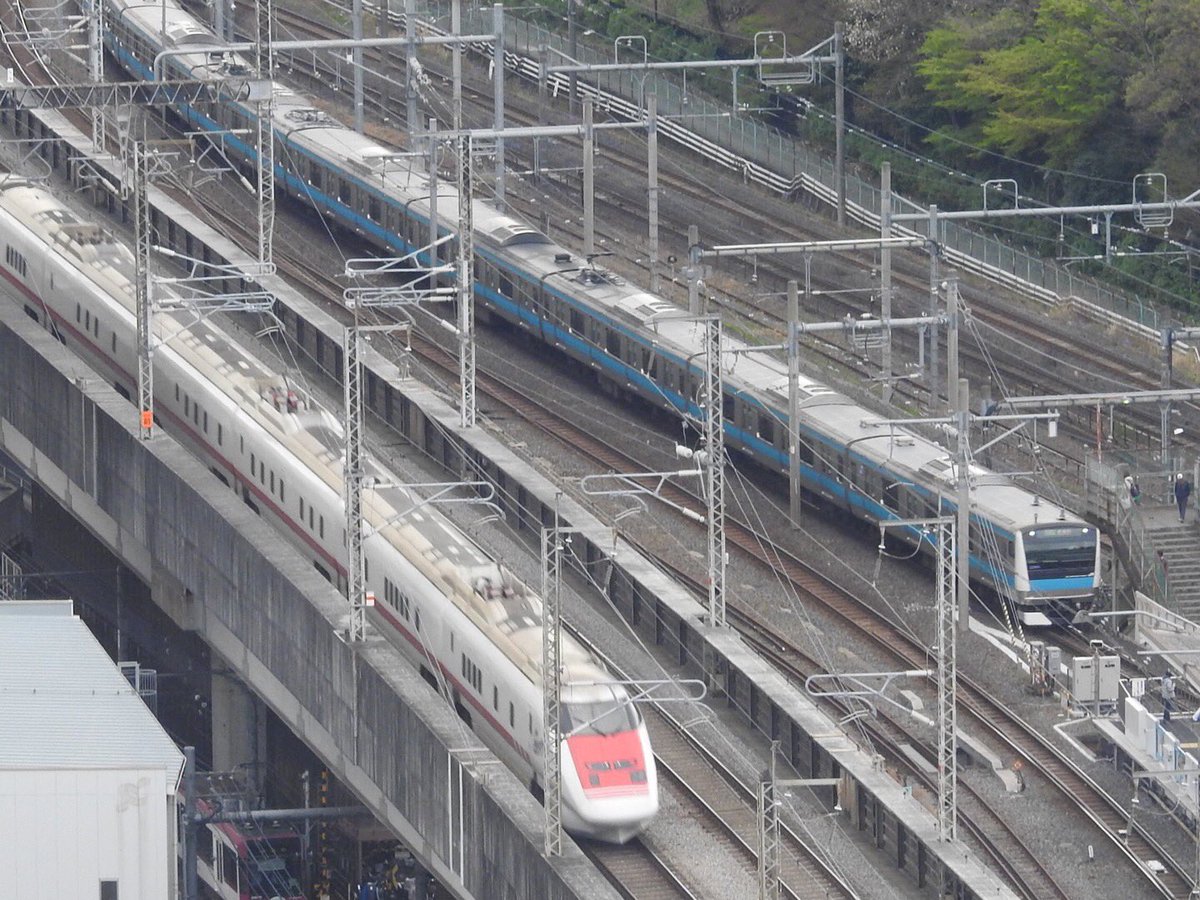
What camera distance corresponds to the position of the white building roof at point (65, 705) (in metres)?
47.3

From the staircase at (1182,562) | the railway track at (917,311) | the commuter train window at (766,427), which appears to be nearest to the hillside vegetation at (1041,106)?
the railway track at (917,311)

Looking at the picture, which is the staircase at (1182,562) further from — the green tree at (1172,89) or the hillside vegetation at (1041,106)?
the green tree at (1172,89)

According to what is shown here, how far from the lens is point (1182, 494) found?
189 feet

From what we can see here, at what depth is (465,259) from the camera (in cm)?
5684

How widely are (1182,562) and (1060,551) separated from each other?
3.81 meters

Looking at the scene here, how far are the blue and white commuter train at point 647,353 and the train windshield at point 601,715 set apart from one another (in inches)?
516

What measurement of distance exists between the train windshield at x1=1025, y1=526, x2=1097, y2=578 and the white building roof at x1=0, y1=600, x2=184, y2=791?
15.8 meters

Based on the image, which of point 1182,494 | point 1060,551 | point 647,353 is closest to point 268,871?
point 1060,551

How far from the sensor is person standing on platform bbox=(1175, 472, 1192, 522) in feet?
189

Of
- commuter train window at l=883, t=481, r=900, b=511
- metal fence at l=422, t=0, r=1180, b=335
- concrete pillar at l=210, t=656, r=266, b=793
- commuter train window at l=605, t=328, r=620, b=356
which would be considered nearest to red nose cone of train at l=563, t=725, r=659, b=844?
commuter train window at l=883, t=481, r=900, b=511

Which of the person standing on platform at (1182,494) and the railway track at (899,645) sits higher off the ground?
the person standing on platform at (1182,494)

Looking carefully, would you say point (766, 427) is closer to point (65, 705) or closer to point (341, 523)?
point (341, 523)

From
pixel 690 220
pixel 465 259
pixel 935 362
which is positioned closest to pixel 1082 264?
pixel 690 220

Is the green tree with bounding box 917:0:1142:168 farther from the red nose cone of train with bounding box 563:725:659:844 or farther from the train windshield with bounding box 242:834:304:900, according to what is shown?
the red nose cone of train with bounding box 563:725:659:844
